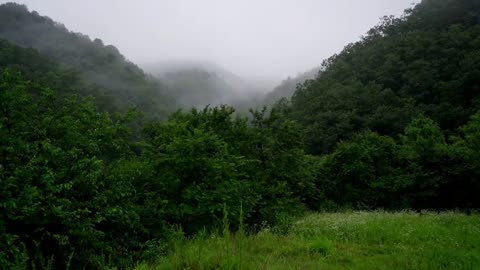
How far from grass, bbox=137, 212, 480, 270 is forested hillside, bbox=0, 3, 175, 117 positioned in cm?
6712

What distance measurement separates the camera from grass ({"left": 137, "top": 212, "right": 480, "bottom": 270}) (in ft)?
16.8

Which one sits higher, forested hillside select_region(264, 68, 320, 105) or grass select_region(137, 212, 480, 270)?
forested hillside select_region(264, 68, 320, 105)

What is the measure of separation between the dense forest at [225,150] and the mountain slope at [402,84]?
0.75 feet

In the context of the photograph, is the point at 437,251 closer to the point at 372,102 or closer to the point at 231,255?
the point at 231,255

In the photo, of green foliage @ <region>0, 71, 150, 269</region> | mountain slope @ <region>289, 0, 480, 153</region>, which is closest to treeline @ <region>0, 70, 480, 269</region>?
green foliage @ <region>0, 71, 150, 269</region>

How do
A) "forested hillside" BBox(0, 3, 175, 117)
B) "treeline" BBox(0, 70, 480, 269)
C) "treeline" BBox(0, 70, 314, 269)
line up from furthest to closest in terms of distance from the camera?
"forested hillside" BBox(0, 3, 175, 117) < "treeline" BBox(0, 70, 480, 269) < "treeline" BBox(0, 70, 314, 269)

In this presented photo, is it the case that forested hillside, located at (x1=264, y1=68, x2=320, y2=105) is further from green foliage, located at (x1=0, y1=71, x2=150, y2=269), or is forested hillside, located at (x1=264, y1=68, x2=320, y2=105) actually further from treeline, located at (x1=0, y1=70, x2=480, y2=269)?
green foliage, located at (x1=0, y1=71, x2=150, y2=269)

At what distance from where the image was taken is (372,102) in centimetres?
5419

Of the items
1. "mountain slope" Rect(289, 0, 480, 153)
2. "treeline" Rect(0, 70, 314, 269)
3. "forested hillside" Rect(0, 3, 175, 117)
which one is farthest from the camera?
"forested hillside" Rect(0, 3, 175, 117)

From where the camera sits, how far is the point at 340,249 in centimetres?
797

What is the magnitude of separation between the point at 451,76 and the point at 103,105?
53.1 m

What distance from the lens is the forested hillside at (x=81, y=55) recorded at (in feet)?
252

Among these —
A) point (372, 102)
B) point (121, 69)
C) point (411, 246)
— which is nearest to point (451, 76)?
point (372, 102)

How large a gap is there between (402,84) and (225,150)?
5088cm
